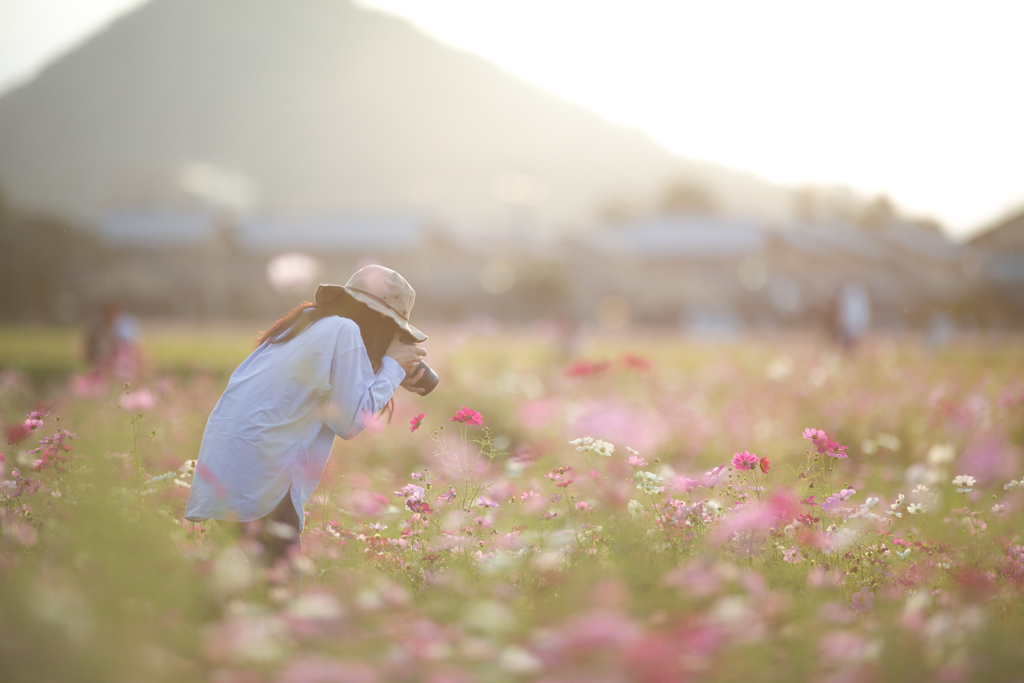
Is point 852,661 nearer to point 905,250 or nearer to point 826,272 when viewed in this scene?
point 826,272

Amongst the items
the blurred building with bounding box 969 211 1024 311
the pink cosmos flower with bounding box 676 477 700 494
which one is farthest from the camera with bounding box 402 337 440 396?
the blurred building with bounding box 969 211 1024 311

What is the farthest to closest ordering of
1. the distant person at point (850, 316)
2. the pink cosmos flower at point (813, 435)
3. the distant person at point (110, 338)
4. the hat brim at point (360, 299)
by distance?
the distant person at point (850, 316)
the distant person at point (110, 338)
the pink cosmos flower at point (813, 435)
the hat brim at point (360, 299)

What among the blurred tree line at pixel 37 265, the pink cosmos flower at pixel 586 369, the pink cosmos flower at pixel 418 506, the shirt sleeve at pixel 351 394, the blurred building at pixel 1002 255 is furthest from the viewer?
the blurred building at pixel 1002 255

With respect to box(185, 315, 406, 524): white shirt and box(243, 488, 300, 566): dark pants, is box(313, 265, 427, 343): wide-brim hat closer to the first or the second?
box(185, 315, 406, 524): white shirt

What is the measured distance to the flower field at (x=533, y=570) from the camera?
5.57 ft

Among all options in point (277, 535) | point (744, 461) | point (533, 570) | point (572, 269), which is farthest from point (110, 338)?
point (572, 269)

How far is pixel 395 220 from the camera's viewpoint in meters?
42.6

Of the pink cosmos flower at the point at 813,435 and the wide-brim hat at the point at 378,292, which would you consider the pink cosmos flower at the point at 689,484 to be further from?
the wide-brim hat at the point at 378,292

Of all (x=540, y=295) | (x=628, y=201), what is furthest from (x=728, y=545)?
(x=628, y=201)

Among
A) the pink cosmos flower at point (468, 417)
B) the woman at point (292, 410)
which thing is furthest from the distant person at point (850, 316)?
the woman at point (292, 410)

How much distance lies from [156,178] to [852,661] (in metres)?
72.3

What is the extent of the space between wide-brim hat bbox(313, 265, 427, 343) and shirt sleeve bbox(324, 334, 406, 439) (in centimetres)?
18

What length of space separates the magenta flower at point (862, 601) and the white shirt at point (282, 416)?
6.56 feet

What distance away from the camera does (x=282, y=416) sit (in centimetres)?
262
